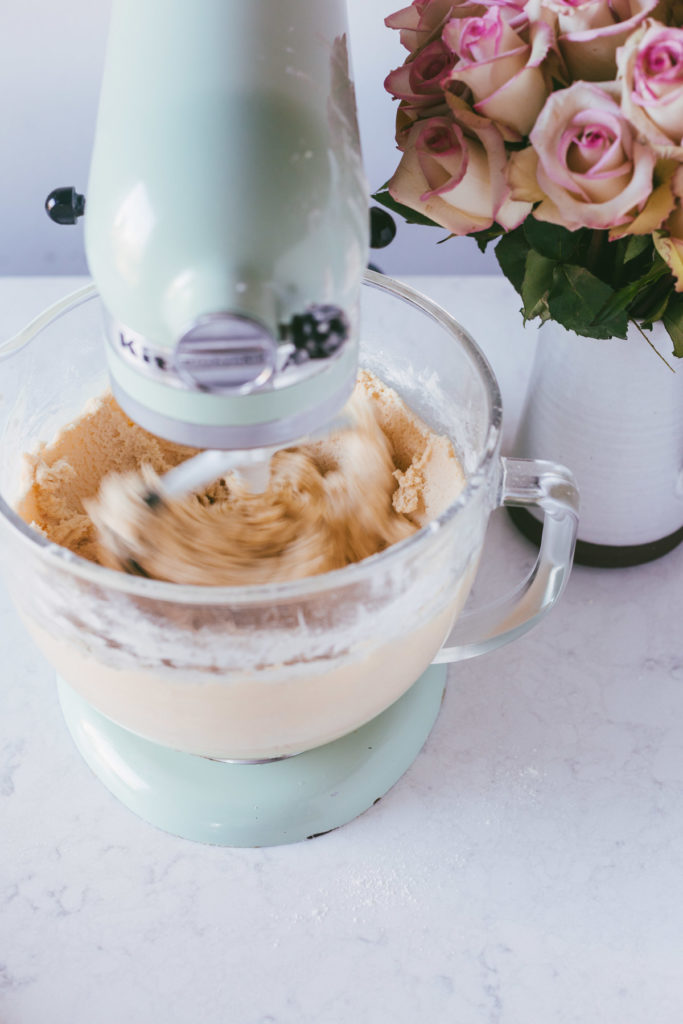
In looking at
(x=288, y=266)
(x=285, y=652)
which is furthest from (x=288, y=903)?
(x=288, y=266)

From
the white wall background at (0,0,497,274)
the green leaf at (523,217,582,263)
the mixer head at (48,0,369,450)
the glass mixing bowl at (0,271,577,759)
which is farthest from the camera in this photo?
the white wall background at (0,0,497,274)

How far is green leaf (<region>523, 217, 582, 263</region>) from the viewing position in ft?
1.84

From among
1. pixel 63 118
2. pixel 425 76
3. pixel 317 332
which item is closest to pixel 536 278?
pixel 425 76

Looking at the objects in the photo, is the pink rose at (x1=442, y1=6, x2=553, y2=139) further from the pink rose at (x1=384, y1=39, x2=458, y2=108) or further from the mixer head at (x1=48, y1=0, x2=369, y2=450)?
the mixer head at (x1=48, y1=0, x2=369, y2=450)

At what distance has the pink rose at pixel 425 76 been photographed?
1.82 feet

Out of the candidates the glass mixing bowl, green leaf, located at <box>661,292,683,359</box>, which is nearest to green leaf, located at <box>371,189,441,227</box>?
the glass mixing bowl

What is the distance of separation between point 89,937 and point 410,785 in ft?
0.69

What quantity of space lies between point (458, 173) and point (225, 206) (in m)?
0.23

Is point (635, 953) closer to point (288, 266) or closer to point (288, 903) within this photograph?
point (288, 903)

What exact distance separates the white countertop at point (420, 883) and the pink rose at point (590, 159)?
0.33m

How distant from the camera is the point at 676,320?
594mm

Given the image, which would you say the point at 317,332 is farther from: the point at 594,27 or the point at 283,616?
the point at 594,27

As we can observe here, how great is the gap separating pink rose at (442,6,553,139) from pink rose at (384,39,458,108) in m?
0.03

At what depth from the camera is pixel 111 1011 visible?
521 millimetres
